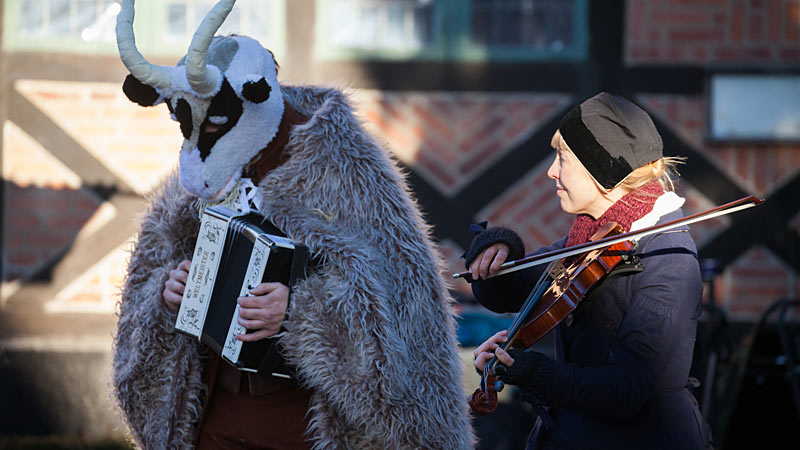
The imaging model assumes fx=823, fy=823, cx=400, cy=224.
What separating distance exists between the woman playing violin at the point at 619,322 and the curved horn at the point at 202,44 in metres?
0.93

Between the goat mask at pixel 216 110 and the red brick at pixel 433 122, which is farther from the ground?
the goat mask at pixel 216 110

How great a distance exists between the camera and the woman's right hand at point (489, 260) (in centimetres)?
204

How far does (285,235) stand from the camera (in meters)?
2.28

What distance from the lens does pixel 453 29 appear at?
5.46 m

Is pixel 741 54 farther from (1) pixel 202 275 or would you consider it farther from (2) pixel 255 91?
(1) pixel 202 275

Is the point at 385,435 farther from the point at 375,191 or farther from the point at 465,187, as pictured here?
the point at 465,187

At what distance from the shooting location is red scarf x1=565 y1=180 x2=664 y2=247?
1.88m

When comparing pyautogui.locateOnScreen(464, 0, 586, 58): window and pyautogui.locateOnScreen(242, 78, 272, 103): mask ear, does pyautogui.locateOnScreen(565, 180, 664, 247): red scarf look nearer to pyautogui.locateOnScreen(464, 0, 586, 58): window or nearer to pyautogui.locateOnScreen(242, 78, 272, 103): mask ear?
pyautogui.locateOnScreen(242, 78, 272, 103): mask ear

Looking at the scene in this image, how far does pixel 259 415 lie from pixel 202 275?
1.38ft

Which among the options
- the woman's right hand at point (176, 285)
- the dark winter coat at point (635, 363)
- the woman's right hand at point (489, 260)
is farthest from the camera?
the woman's right hand at point (176, 285)

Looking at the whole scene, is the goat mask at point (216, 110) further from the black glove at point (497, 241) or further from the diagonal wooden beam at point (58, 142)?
the diagonal wooden beam at point (58, 142)

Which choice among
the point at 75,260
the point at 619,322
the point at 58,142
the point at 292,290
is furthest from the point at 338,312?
the point at 58,142

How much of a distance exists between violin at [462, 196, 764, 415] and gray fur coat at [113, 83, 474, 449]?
0.36 meters

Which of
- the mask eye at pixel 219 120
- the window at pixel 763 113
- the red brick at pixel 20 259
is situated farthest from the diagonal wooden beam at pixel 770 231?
the red brick at pixel 20 259
